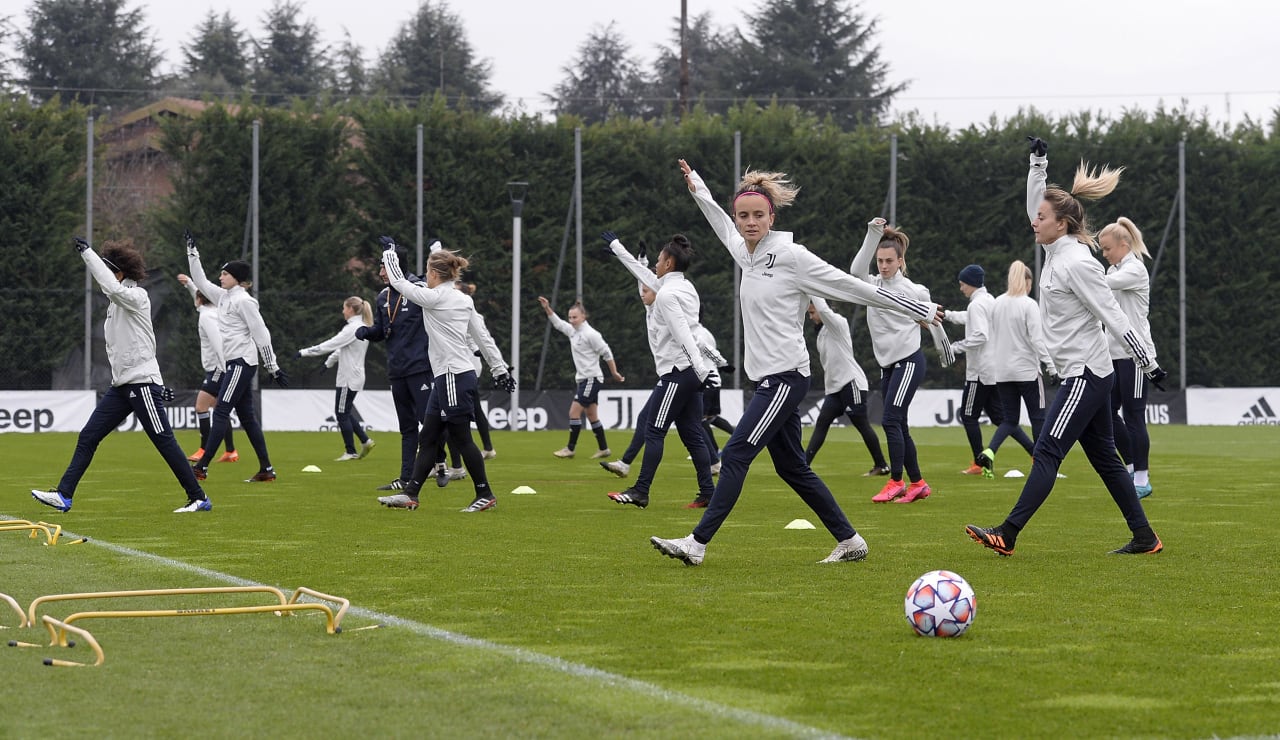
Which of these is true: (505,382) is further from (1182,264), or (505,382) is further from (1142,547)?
(1182,264)

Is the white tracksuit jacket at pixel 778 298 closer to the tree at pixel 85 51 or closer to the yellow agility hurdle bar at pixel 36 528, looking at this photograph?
the yellow agility hurdle bar at pixel 36 528

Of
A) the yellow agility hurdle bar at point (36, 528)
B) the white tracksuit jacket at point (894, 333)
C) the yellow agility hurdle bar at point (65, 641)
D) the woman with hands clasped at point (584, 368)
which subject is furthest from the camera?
the woman with hands clasped at point (584, 368)

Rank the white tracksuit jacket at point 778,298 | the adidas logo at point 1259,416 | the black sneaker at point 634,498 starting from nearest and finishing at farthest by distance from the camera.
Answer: the white tracksuit jacket at point 778,298 → the black sneaker at point 634,498 → the adidas logo at point 1259,416

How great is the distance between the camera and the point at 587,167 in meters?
37.0

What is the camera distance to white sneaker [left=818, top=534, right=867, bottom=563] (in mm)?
8555

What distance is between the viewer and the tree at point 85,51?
191 feet

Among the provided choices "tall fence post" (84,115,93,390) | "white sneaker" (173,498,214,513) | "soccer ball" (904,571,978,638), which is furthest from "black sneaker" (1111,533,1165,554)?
"tall fence post" (84,115,93,390)

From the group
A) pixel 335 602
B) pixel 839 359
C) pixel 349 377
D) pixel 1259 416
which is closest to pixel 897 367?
pixel 839 359

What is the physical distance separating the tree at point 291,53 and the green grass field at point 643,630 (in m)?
56.9

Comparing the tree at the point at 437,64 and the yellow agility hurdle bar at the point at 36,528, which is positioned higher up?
the tree at the point at 437,64

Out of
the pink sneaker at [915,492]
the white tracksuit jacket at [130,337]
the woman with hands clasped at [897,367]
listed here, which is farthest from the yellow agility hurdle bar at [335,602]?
the pink sneaker at [915,492]

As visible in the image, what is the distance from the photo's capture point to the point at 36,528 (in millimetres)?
10180

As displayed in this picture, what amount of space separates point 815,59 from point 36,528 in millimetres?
53202

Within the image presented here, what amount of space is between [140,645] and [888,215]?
108 ft
